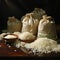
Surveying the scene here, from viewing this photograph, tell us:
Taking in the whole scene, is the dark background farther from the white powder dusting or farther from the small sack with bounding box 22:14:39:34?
the white powder dusting

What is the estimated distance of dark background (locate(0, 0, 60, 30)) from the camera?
5.29ft

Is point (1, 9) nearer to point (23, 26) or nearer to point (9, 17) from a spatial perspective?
point (9, 17)

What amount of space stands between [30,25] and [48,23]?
5.0 inches

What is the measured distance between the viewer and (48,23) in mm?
1351

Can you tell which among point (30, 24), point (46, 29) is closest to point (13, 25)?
point (30, 24)

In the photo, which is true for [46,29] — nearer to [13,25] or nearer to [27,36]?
[27,36]

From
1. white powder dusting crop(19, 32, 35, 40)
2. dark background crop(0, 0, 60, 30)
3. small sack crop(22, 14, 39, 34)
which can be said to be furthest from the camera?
dark background crop(0, 0, 60, 30)

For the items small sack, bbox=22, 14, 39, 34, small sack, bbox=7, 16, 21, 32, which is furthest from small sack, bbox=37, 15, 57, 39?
small sack, bbox=7, 16, 21, 32
